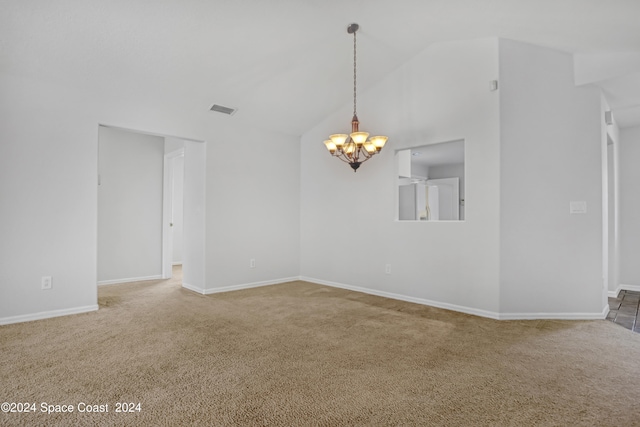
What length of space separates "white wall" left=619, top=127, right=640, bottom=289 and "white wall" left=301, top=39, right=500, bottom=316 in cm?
292

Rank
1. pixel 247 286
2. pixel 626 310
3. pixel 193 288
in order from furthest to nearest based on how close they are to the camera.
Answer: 1. pixel 247 286
2. pixel 193 288
3. pixel 626 310

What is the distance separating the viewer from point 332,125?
544cm

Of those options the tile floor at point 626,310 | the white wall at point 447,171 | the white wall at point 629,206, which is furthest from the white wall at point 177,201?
the white wall at point 629,206

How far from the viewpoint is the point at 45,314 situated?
3.63 m

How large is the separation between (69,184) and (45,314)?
1333 millimetres

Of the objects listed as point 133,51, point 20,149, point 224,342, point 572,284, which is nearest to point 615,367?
point 572,284

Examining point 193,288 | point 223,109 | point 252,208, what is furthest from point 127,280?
point 223,109

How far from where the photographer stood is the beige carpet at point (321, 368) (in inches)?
74.9

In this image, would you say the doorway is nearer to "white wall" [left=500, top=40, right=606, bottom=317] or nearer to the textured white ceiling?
the textured white ceiling

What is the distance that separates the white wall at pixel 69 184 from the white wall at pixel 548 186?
3.51 metres

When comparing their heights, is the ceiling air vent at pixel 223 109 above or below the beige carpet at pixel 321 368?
above

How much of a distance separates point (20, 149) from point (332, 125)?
146 inches

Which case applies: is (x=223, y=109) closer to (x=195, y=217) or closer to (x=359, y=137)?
(x=195, y=217)

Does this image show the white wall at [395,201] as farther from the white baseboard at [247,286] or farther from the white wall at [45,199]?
the white wall at [45,199]
